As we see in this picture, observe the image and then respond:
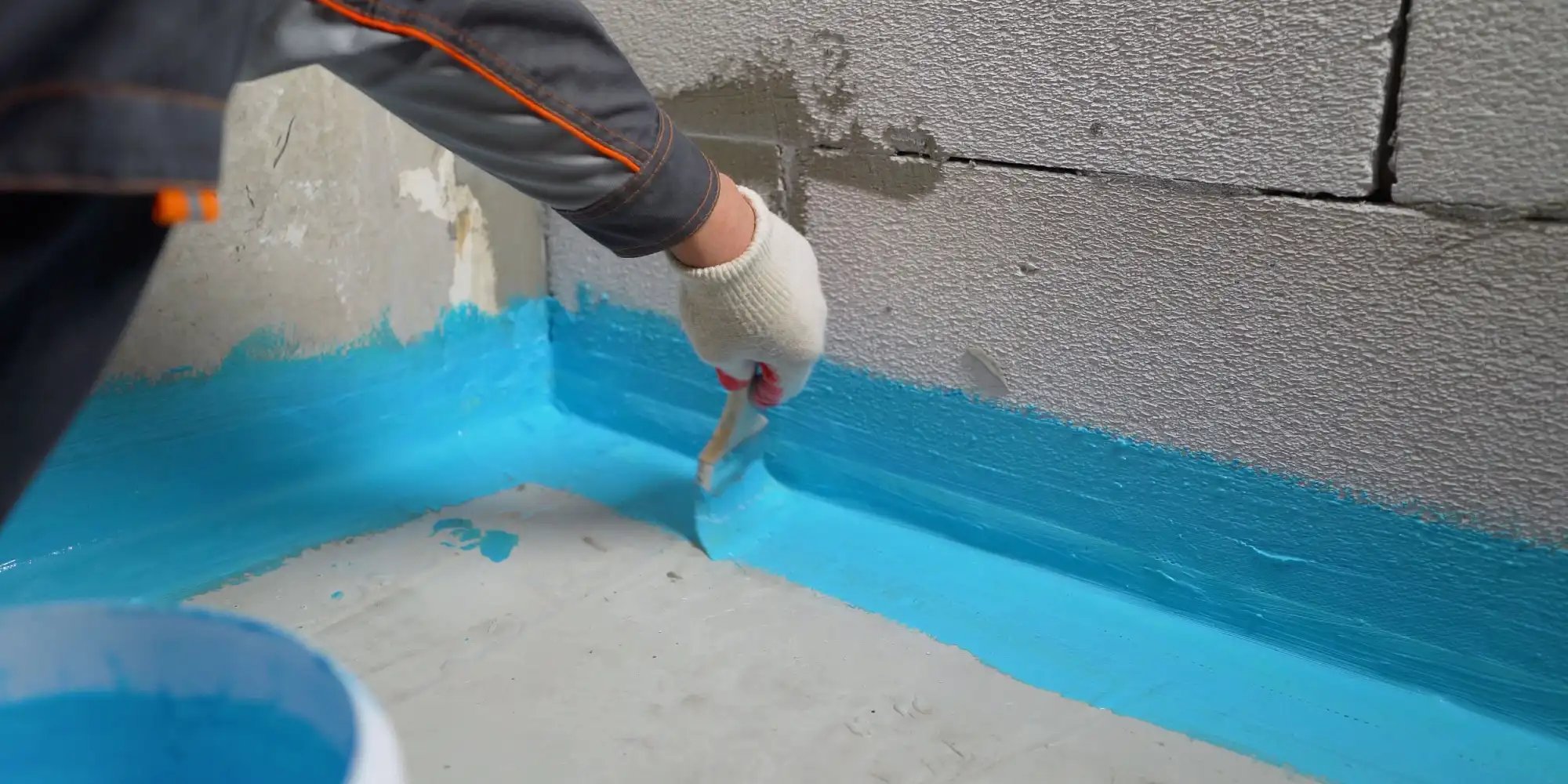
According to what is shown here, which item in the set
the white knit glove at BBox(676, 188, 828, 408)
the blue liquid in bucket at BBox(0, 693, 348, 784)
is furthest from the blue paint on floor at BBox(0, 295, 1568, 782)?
the blue liquid in bucket at BBox(0, 693, 348, 784)

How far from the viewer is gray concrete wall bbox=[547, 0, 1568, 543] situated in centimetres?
97

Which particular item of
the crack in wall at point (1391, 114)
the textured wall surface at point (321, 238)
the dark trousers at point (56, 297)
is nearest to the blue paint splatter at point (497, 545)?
the textured wall surface at point (321, 238)

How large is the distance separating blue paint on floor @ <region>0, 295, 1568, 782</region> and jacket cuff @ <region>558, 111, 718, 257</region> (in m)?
0.48

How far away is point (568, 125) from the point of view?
88 centimetres

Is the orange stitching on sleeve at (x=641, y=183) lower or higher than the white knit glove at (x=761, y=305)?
higher

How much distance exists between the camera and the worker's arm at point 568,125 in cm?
75

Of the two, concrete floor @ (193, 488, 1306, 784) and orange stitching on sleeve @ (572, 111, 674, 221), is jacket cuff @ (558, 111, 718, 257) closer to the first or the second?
orange stitching on sleeve @ (572, 111, 674, 221)

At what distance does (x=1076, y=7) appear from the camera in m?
1.13

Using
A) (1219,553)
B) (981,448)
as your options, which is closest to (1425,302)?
(1219,553)

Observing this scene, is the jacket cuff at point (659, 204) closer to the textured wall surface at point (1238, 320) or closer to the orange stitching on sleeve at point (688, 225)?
the orange stitching on sleeve at point (688, 225)

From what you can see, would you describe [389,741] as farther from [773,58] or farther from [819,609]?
[773,58]

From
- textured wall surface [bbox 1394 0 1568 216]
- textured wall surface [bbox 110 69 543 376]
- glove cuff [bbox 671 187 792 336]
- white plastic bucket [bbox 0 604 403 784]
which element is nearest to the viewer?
white plastic bucket [bbox 0 604 403 784]

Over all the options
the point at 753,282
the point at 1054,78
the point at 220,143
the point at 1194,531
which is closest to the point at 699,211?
the point at 753,282

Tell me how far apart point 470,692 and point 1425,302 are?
0.99 meters
